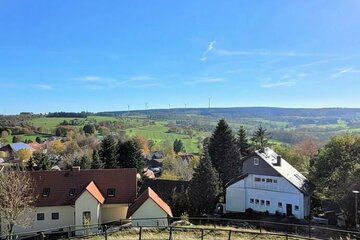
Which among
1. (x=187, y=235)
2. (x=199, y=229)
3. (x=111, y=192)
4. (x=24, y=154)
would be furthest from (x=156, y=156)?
(x=199, y=229)

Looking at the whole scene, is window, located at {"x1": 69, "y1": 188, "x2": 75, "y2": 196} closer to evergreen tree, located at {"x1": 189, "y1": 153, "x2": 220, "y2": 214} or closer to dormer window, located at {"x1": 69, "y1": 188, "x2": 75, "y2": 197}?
dormer window, located at {"x1": 69, "y1": 188, "x2": 75, "y2": 197}

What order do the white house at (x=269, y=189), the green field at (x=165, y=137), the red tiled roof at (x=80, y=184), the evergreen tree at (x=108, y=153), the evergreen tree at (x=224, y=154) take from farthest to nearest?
the green field at (x=165, y=137) → the evergreen tree at (x=108, y=153) → the evergreen tree at (x=224, y=154) → the white house at (x=269, y=189) → the red tiled roof at (x=80, y=184)

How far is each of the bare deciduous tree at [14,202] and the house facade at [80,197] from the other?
0.99 m

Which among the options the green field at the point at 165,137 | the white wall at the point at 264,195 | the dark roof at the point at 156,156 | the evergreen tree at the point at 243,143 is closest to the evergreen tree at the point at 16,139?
the green field at the point at 165,137

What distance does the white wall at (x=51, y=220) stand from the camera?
3122 cm

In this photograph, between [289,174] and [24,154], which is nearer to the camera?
[289,174]

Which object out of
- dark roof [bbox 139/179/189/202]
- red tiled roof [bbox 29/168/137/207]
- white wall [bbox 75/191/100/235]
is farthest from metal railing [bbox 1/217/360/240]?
dark roof [bbox 139/179/189/202]

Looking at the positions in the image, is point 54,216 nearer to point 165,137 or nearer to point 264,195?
point 264,195

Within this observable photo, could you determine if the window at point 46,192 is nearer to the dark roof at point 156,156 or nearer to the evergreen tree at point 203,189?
the evergreen tree at point 203,189

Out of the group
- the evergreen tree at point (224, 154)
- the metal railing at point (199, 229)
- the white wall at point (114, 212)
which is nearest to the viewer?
the metal railing at point (199, 229)

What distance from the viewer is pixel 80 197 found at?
31531 millimetres

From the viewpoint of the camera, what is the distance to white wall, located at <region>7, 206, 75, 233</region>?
31.2 meters

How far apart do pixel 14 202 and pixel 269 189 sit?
968 inches

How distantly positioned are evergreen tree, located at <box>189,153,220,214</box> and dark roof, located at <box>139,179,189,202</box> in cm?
377
